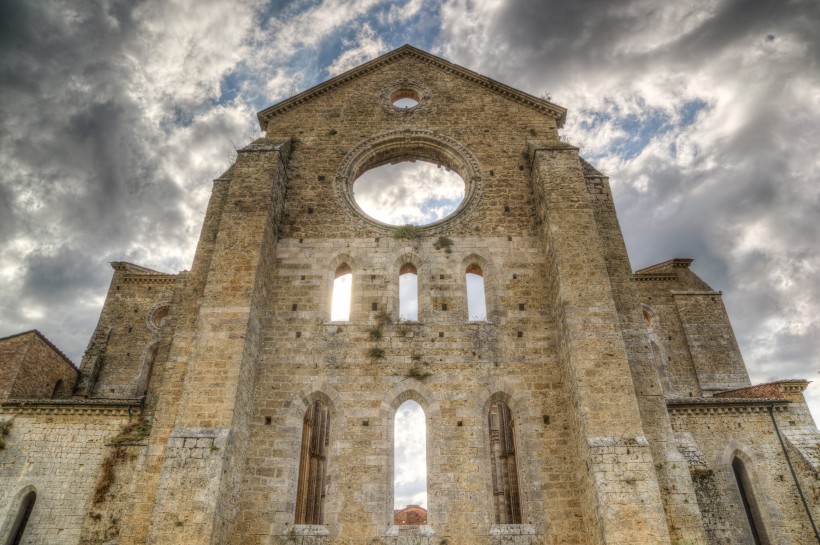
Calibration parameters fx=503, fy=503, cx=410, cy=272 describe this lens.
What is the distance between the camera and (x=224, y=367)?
991 centimetres

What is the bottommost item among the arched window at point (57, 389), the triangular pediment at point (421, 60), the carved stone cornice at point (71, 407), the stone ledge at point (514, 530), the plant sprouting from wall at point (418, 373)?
the stone ledge at point (514, 530)

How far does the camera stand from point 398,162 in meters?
14.4

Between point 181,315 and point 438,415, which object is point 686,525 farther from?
point 181,315

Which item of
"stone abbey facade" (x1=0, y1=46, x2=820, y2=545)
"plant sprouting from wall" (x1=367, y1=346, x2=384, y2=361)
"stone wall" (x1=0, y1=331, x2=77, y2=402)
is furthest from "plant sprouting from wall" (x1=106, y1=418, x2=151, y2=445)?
"stone wall" (x1=0, y1=331, x2=77, y2=402)

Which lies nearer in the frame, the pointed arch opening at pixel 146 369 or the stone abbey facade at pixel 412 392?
the stone abbey facade at pixel 412 392

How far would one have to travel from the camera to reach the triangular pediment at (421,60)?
14.4 m

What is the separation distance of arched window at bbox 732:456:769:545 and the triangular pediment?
9.74 m

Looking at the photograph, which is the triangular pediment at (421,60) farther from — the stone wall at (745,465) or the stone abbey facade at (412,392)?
the stone wall at (745,465)

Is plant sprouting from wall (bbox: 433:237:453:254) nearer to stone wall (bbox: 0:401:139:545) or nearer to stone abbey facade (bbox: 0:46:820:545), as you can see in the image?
stone abbey facade (bbox: 0:46:820:545)

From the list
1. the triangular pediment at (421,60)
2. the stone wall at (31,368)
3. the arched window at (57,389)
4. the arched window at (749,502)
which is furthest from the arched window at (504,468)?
the arched window at (57,389)

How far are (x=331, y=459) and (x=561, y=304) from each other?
18.8 feet

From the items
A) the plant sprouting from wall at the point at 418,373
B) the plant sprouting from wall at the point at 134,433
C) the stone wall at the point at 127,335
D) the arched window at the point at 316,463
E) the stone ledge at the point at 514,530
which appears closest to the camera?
the stone ledge at the point at 514,530

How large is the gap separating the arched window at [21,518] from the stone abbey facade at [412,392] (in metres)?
0.06

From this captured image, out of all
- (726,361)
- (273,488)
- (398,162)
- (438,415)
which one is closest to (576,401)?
(438,415)
